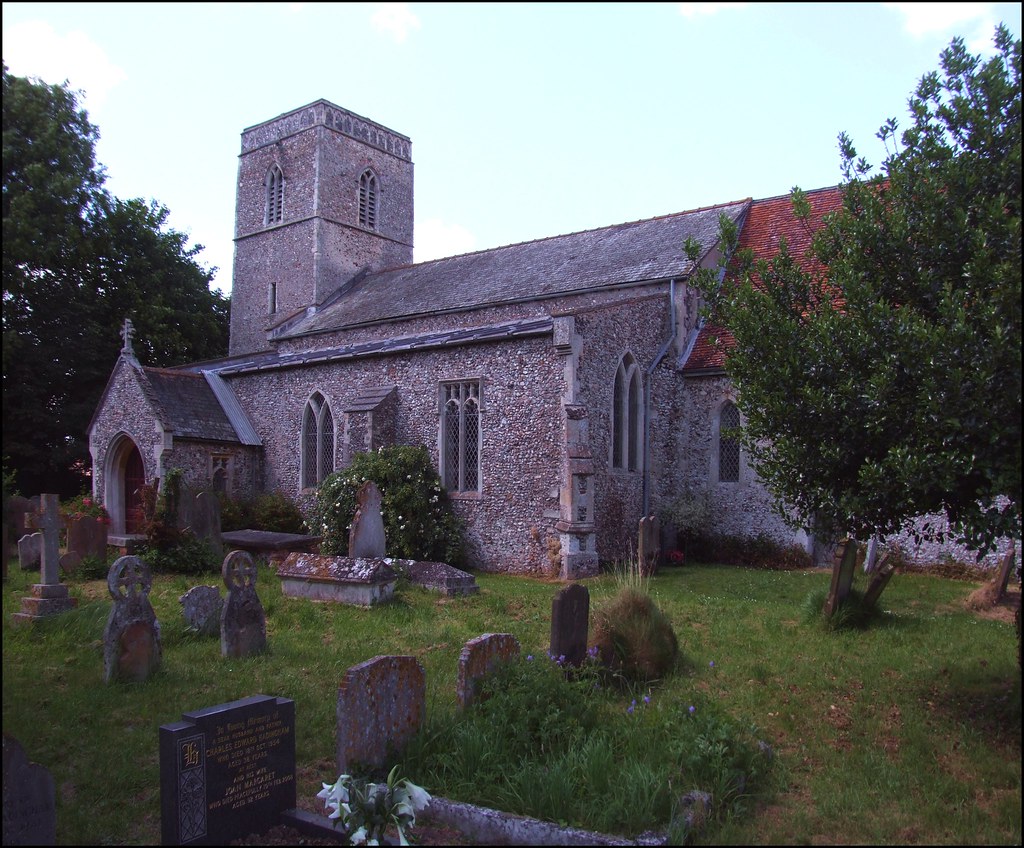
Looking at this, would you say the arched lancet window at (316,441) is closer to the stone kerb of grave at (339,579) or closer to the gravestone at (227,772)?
the stone kerb of grave at (339,579)

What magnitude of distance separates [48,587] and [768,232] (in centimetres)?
1609

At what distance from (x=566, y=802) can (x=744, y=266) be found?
16.2ft

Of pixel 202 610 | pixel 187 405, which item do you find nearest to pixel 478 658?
pixel 202 610

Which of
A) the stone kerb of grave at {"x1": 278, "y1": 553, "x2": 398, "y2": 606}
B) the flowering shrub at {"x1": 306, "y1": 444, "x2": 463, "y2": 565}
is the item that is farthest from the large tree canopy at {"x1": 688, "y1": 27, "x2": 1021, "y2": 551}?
the flowering shrub at {"x1": 306, "y1": 444, "x2": 463, "y2": 565}

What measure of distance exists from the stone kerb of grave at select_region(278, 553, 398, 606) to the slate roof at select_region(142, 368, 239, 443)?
8.10 metres

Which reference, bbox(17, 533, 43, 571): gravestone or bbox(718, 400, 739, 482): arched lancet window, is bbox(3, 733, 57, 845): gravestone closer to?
bbox(17, 533, 43, 571): gravestone

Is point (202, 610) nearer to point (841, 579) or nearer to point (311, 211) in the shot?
point (841, 579)

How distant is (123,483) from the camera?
2028cm

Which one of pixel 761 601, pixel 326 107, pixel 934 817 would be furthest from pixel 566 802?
pixel 326 107

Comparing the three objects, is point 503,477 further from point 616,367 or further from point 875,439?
point 875,439

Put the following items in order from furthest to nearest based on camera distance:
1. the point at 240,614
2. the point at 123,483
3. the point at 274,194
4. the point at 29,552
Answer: the point at 274,194, the point at 123,483, the point at 29,552, the point at 240,614

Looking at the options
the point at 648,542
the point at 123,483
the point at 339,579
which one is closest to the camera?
the point at 339,579

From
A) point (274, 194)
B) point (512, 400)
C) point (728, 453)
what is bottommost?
point (728, 453)

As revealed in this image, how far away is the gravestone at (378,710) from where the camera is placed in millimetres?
5301
